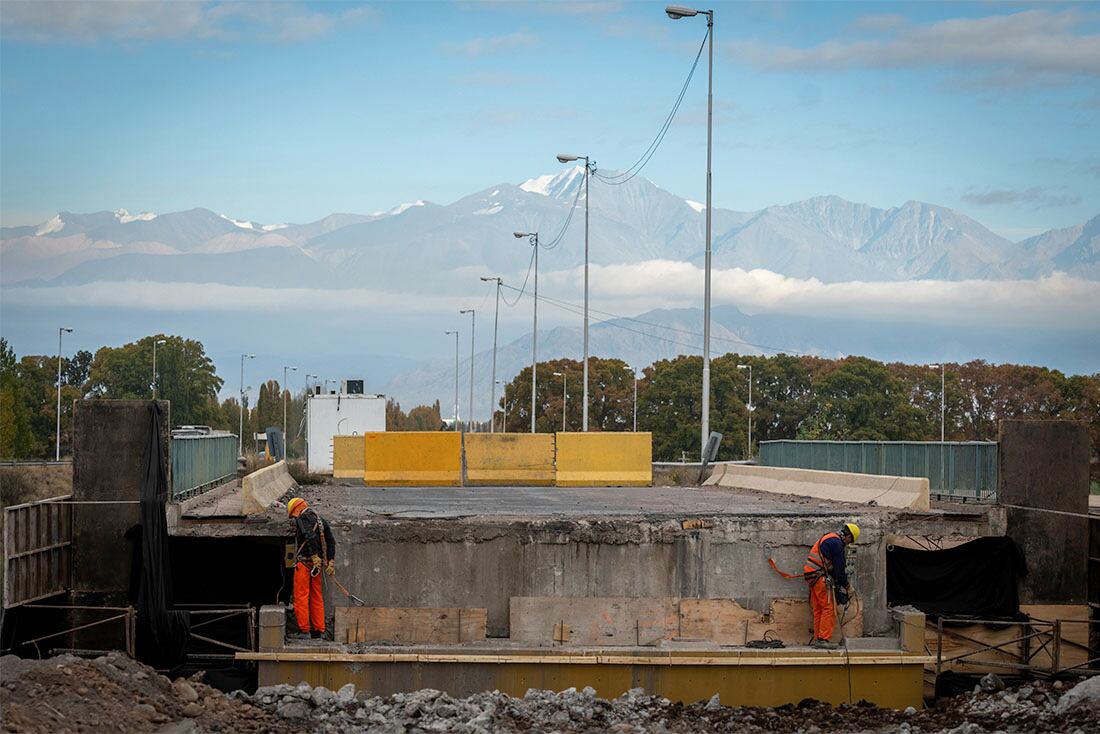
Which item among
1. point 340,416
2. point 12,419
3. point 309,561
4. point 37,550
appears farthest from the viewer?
point 12,419

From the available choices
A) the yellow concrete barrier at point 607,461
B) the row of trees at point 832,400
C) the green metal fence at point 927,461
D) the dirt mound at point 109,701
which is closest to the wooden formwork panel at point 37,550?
the dirt mound at point 109,701

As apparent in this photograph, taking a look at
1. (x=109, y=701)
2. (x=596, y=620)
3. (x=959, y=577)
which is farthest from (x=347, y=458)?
(x=109, y=701)

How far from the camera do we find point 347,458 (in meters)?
37.1

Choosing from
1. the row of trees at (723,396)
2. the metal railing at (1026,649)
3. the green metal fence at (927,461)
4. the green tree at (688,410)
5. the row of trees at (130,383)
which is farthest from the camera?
the row of trees at (130,383)

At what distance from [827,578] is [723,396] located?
279 ft

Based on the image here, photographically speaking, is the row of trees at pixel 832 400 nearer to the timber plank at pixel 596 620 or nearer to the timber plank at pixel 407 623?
the timber plank at pixel 596 620

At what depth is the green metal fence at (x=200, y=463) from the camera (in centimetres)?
2258

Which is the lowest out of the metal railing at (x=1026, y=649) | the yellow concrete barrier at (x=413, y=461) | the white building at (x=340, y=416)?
the metal railing at (x=1026, y=649)

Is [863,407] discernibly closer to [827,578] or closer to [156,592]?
[827,578]

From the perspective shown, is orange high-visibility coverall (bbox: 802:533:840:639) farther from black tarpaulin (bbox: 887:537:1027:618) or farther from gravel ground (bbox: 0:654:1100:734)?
black tarpaulin (bbox: 887:537:1027:618)

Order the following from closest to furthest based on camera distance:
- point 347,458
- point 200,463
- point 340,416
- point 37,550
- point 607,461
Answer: point 37,550 < point 200,463 < point 607,461 < point 347,458 < point 340,416

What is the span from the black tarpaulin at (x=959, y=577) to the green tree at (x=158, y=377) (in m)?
105

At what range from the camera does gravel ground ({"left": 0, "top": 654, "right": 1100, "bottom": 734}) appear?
16.5m

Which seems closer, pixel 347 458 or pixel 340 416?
pixel 347 458
